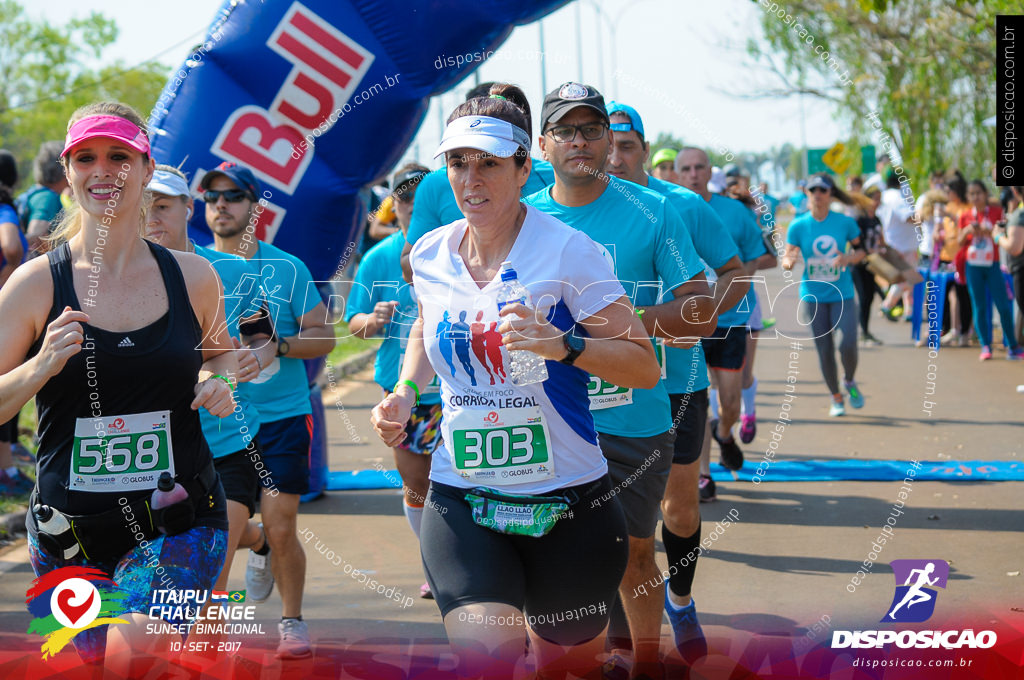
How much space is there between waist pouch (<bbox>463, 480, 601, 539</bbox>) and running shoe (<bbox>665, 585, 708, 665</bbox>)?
1.54 meters

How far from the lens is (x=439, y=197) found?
4.81 metres

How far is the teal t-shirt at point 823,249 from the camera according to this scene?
31.6ft

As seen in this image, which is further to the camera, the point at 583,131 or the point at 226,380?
the point at 583,131

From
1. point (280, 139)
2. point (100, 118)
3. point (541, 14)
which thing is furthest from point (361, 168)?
Result: point (100, 118)

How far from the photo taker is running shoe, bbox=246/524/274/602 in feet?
16.7

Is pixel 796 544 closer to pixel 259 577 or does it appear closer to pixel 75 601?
pixel 259 577

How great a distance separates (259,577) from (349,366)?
889 cm

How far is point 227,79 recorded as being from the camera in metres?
6.70

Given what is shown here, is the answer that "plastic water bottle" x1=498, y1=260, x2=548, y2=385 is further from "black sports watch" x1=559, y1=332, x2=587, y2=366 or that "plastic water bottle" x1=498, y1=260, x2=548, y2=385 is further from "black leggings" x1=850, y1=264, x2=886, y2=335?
"black leggings" x1=850, y1=264, x2=886, y2=335

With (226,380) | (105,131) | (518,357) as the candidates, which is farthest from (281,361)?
(518,357)

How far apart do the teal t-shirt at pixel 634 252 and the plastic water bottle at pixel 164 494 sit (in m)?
1.49

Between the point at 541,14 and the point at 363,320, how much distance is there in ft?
Result: 7.70

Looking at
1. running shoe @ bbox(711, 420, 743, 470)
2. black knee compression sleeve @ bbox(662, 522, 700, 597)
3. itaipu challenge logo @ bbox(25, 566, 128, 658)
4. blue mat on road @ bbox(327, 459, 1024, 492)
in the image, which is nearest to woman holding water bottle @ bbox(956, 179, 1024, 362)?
blue mat on road @ bbox(327, 459, 1024, 492)

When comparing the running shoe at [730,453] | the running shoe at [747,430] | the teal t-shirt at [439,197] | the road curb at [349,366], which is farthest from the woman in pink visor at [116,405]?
the road curb at [349,366]
